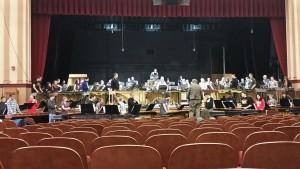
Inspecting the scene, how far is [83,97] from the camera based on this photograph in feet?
65.1

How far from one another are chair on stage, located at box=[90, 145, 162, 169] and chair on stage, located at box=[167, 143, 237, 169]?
0.14m

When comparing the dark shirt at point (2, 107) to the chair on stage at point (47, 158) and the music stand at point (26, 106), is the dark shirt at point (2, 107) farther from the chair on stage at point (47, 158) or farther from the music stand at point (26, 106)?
the chair on stage at point (47, 158)

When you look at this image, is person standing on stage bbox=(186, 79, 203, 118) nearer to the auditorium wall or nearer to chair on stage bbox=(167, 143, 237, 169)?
the auditorium wall

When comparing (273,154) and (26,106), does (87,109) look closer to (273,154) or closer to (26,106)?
(26,106)

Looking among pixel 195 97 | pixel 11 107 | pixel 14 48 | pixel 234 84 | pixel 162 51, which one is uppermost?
pixel 162 51

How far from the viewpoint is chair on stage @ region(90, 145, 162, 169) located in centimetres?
289

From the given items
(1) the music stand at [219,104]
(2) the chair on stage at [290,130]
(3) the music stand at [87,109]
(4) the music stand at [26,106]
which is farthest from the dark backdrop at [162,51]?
(2) the chair on stage at [290,130]

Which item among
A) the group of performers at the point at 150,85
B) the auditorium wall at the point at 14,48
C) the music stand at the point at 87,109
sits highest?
the auditorium wall at the point at 14,48

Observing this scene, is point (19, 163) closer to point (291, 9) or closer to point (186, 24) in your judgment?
point (291, 9)

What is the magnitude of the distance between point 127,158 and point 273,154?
113cm

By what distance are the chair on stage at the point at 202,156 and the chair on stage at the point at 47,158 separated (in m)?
0.74

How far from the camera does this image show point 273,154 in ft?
9.60

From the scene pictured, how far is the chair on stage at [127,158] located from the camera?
9.49 ft

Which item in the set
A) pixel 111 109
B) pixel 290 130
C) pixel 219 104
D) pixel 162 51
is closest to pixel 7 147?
pixel 290 130
